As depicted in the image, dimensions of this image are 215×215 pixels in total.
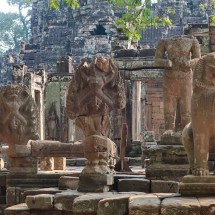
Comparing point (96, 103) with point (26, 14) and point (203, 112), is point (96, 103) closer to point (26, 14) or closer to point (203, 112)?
point (203, 112)

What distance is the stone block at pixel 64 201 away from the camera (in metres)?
7.68

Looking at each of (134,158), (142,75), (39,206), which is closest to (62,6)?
(142,75)

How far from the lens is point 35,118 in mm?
9945

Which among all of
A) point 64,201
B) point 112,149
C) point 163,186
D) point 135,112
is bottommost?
point 64,201

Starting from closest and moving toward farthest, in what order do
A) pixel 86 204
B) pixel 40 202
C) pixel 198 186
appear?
pixel 198 186 < pixel 86 204 < pixel 40 202

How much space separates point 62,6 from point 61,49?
4219 mm

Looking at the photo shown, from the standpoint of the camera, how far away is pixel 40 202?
7766mm

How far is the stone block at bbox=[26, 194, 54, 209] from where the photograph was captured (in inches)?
305

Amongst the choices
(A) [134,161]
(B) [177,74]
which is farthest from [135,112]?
(B) [177,74]

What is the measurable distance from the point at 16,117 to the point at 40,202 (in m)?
2.32

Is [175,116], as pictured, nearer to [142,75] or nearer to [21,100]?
[21,100]

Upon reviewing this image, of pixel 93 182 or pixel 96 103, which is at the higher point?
pixel 96 103

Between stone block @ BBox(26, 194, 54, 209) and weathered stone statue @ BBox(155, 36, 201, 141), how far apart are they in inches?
121

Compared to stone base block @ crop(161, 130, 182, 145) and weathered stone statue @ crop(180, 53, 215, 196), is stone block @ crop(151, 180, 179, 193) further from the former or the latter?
weathered stone statue @ crop(180, 53, 215, 196)
